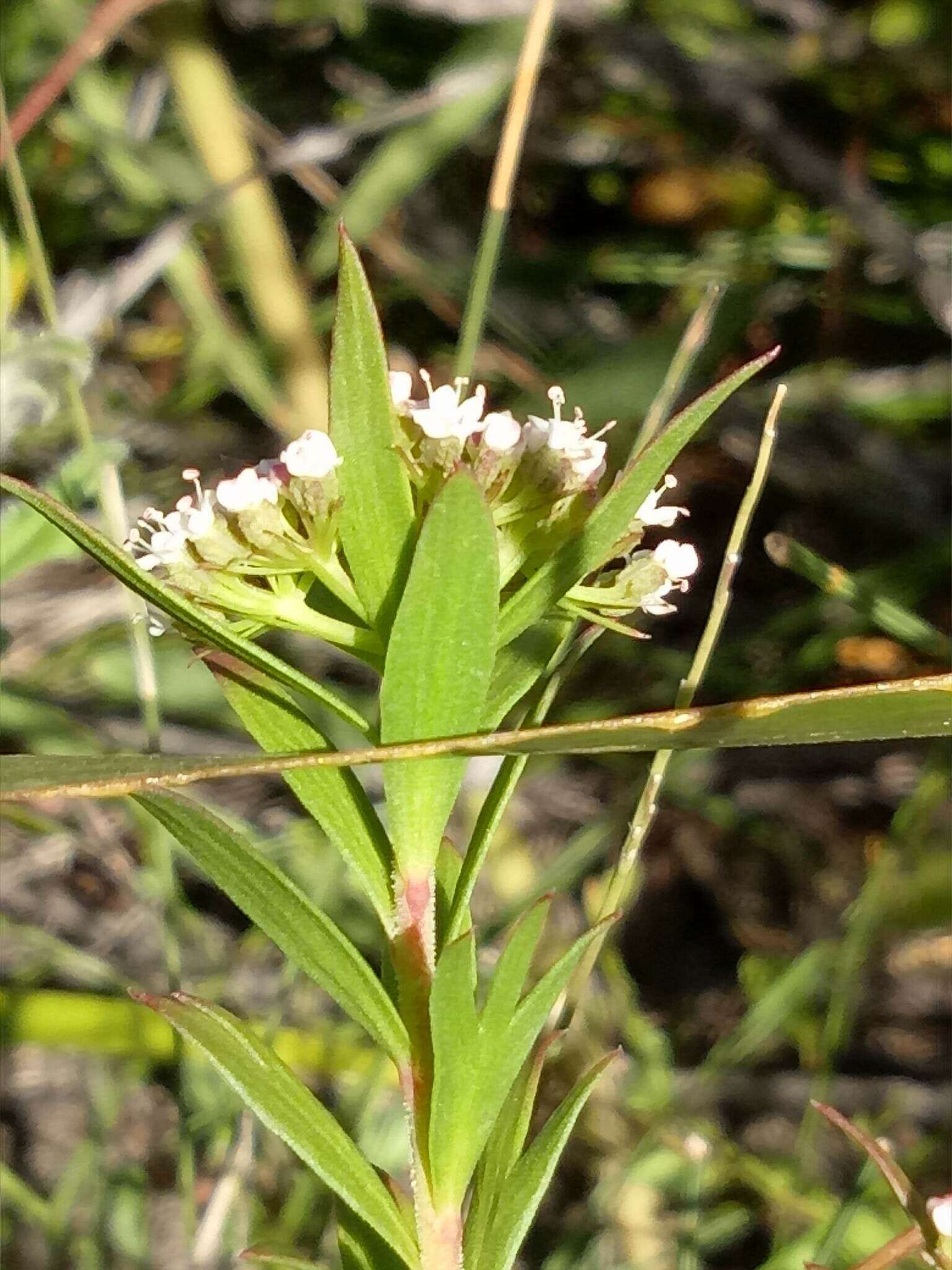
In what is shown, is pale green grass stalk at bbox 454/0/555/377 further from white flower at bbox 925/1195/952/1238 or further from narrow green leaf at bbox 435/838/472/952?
white flower at bbox 925/1195/952/1238

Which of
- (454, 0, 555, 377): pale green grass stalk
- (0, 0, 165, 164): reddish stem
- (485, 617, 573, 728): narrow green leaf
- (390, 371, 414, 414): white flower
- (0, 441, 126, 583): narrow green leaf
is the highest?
(0, 0, 165, 164): reddish stem

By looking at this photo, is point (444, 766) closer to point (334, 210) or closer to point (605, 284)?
point (334, 210)

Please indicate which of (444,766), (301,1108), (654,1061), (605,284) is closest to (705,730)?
(444,766)

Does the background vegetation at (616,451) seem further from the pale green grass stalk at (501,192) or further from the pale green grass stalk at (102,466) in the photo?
the pale green grass stalk at (501,192)

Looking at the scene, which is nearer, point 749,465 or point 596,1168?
point 596,1168

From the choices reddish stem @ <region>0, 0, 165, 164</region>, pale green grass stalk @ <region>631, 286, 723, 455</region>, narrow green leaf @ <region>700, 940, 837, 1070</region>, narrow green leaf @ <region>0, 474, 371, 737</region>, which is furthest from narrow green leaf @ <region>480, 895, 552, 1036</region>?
reddish stem @ <region>0, 0, 165, 164</region>

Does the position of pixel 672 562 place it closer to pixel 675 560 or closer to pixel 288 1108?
pixel 675 560
